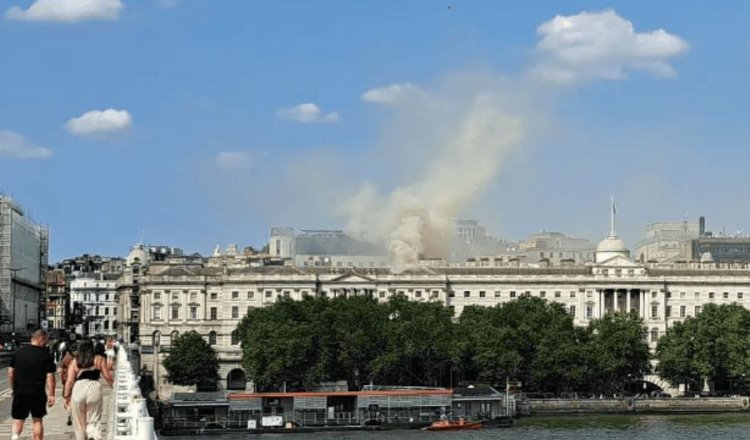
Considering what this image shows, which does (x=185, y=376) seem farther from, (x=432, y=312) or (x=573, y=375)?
(x=573, y=375)

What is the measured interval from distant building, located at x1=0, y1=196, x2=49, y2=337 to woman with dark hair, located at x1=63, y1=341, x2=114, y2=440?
11658 centimetres

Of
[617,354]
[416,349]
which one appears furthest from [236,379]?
[617,354]

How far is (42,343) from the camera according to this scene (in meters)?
22.1

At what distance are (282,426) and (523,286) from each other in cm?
5745

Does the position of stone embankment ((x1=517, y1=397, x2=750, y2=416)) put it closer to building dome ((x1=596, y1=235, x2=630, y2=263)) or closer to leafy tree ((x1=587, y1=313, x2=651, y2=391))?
leafy tree ((x1=587, y1=313, x2=651, y2=391))

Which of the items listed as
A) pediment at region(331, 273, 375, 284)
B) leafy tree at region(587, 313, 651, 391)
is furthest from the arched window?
pediment at region(331, 273, 375, 284)

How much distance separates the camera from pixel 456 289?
155625 mm

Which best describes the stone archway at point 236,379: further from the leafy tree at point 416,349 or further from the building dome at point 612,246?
the building dome at point 612,246

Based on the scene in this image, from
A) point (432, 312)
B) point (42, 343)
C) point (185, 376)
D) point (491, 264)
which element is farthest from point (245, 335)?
point (42, 343)

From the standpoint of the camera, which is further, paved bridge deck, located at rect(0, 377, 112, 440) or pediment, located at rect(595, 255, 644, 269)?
pediment, located at rect(595, 255, 644, 269)

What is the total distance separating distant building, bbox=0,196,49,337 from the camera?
146 metres

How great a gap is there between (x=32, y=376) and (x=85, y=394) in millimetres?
902

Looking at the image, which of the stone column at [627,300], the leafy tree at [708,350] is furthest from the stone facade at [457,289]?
the leafy tree at [708,350]

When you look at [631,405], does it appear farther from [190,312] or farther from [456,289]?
[190,312]
